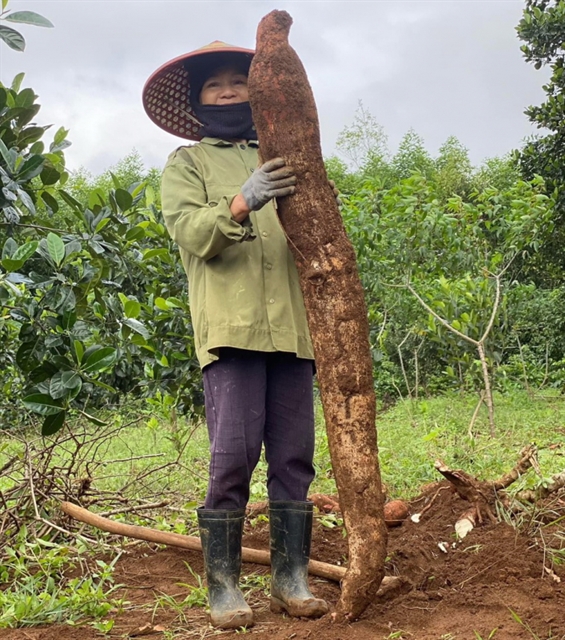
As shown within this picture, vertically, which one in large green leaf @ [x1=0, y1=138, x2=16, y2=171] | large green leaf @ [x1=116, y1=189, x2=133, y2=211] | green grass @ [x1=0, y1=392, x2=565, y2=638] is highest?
large green leaf @ [x1=0, y1=138, x2=16, y2=171]

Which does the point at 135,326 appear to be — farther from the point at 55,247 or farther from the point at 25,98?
the point at 25,98

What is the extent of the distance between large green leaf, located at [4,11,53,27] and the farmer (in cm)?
46

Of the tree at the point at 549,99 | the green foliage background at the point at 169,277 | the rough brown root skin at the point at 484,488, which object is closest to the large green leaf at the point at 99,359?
the green foliage background at the point at 169,277

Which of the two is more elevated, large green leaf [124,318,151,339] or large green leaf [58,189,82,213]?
large green leaf [58,189,82,213]

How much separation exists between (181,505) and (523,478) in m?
1.82

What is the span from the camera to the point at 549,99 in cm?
693

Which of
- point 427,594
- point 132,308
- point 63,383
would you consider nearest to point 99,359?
point 63,383

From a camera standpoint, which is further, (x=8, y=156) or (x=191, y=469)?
(x=191, y=469)

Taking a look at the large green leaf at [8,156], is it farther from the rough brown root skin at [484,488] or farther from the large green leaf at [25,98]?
the rough brown root skin at [484,488]

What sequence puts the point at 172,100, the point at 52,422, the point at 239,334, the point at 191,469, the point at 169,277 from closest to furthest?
the point at 239,334, the point at 52,422, the point at 172,100, the point at 169,277, the point at 191,469

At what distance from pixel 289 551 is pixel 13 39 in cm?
177

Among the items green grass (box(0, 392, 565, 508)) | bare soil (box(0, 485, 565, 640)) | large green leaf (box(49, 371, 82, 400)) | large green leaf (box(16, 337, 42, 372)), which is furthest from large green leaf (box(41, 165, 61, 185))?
bare soil (box(0, 485, 565, 640))

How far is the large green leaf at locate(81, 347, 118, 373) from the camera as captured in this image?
7.73 ft

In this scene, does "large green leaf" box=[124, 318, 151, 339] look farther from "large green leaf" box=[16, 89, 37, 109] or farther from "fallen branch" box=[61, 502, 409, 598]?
"large green leaf" box=[16, 89, 37, 109]
